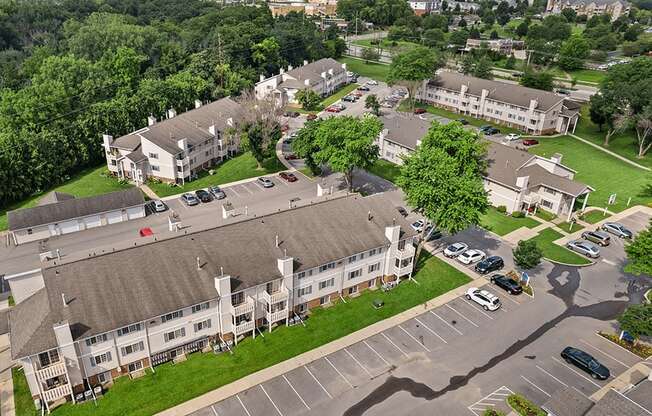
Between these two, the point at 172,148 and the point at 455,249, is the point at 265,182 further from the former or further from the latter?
the point at 455,249

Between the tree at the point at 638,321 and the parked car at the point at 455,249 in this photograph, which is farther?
the parked car at the point at 455,249

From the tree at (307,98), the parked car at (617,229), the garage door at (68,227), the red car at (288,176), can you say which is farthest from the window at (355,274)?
the tree at (307,98)

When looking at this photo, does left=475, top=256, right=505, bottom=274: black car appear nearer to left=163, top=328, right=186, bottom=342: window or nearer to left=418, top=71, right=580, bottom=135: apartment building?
left=163, top=328, right=186, bottom=342: window

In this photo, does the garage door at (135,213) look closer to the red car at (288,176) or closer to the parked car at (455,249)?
the red car at (288,176)

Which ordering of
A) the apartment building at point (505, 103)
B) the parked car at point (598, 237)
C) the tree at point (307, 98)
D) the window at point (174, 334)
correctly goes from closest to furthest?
the window at point (174, 334) < the parked car at point (598, 237) < the apartment building at point (505, 103) < the tree at point (307, 98)

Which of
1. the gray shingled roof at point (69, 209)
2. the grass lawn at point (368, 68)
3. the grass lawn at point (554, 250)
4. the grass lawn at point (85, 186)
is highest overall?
the grass lawn at point (368, 68)

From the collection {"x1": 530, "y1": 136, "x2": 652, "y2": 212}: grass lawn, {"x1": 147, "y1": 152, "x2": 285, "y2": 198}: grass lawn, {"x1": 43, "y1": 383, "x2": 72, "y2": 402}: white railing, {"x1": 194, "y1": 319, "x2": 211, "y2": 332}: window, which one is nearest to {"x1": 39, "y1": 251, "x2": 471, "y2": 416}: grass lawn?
{"x1": 43, "y1": 383, "x2": 72, "y2": 402}: white railing

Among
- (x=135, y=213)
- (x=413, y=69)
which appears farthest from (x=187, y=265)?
(x=413, y=69)

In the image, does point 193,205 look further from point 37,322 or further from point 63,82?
point 63,82
